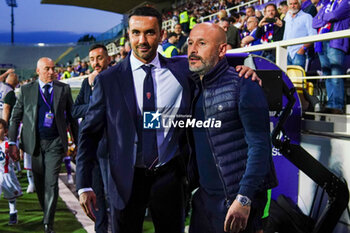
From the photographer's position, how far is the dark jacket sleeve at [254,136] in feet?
6.22

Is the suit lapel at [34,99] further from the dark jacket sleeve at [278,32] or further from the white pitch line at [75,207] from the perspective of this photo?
the dark jacket sleeve at [278,32]

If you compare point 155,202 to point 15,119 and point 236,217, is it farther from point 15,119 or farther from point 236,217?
point 15,119

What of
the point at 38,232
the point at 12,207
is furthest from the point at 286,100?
the point at 12,207

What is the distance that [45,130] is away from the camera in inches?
165

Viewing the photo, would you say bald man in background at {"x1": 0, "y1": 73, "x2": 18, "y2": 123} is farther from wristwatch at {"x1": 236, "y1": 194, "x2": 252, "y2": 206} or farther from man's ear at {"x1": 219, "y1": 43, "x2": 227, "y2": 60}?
wristwatch at {"x1": 236, "y1": 194, "x2": 252, "y2": 206}

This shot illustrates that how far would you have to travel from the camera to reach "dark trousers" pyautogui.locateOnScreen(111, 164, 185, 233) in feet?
7.17

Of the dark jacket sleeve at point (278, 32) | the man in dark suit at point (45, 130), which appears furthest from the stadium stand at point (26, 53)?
the man in dark suit at point (45, 130)

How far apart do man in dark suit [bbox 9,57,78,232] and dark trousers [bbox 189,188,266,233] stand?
2.45m

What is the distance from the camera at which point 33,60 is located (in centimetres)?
4881

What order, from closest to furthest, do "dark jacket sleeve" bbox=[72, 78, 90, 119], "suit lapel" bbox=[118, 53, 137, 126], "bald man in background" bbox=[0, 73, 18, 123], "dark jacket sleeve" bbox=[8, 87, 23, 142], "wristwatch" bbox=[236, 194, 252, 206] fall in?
"wristwatch" bbox=[236, 194, 252, 206]
"suit lapel" bbox=[118, 53, 137, 126]
"dark jacket sleeve" bbox=[72, 78, 90, 119]
"dark jacket sleeve" bbox=[8, 87, 23, 142]
"bald man in background" bbox=[0, 73, 18, 123]

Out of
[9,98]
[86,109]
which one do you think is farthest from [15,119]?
[9,98]

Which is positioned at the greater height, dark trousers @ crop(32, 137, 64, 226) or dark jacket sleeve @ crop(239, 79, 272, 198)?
dark jacket sleeve @ crop(239, 79, 272, 198)

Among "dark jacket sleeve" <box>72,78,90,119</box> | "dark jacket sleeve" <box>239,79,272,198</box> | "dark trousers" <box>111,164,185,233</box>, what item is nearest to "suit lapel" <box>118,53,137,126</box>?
"dark trousers" <box>111,164,185,233</box>

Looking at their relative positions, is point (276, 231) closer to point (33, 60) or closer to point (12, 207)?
point (12, 207)
